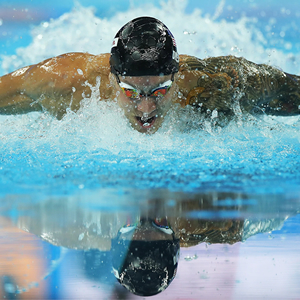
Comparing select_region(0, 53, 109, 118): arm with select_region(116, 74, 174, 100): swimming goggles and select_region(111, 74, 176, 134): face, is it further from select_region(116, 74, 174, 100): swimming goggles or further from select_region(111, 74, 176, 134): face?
select_region(116, 74, 174, 100): swimming goggles

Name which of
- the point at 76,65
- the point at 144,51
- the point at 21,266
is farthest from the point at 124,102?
the point at 21,266

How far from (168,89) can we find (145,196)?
0.92 metres

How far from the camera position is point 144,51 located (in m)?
2.01

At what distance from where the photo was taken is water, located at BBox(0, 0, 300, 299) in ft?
2.93

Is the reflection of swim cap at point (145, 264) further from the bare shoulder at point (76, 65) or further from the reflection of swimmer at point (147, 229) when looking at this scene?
the bare shoulder at point (76, 65)

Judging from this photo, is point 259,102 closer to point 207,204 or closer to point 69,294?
point 207,204

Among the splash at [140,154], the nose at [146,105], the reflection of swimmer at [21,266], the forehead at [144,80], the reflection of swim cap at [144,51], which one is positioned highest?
the reflection of swim cap at [144,51]

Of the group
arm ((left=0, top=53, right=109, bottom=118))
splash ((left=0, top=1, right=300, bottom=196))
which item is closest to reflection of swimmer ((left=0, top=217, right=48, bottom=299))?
splash ((left=0, top=1, right=300, bottom=196))

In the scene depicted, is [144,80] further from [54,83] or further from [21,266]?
[21,266]

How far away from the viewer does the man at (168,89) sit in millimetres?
2205

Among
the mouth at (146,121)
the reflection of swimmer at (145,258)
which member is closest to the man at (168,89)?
the mouth at (146,121)

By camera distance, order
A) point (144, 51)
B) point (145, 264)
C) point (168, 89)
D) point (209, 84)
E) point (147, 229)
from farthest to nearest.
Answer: point (209, 84), point (168, 89), point (144, 51), point (147, 229), point (145, 264)

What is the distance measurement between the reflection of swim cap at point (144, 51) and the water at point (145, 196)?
0.37m

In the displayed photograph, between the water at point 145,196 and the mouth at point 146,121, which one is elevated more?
the mouth at point 146,121
